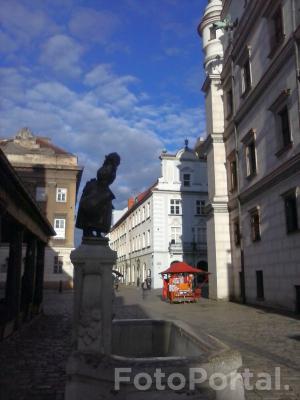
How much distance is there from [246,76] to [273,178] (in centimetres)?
752

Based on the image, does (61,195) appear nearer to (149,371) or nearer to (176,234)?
(176,234)

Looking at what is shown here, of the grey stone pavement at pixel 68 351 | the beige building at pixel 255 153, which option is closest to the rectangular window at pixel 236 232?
the beige building at pixel 255 153

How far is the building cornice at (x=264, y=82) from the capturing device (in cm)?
1790

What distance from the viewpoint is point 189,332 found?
6.45m

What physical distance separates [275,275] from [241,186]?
6824 millimetres

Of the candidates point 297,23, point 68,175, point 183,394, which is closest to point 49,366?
point 183,394

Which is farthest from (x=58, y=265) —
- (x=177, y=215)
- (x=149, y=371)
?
(x=149, y=371)

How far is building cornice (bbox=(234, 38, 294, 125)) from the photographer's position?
17.9 metres

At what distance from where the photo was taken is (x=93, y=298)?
5.89 metres

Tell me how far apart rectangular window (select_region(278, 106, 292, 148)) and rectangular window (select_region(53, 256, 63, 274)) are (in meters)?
28.3

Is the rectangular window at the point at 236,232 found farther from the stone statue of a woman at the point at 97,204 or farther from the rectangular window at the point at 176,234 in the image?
the rectangular window at the point at 176,234

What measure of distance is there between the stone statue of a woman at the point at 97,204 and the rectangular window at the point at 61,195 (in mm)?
38026

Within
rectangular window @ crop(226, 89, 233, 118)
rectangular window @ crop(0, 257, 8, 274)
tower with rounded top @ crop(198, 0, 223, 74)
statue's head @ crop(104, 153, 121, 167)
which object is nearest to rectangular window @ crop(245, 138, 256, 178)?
rectangular window @ crop(226, 89, 233, 118)

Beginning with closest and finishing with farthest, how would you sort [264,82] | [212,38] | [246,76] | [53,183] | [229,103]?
1. [264,82]
2. [246,76]
3. [229,103]
4. [212,38]
5. [53,183]
